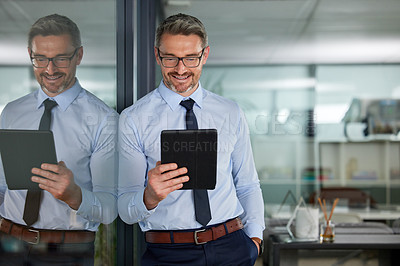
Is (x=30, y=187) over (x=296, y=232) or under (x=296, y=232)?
over

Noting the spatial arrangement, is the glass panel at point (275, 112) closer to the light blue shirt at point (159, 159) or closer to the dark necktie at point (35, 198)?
the light blue shirt at point (159, 159)

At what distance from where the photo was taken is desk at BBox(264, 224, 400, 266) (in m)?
2.77

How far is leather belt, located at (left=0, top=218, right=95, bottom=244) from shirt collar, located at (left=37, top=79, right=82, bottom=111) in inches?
14.1

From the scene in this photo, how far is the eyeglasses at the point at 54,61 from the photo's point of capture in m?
1.32

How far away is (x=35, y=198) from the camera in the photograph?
1.39 m

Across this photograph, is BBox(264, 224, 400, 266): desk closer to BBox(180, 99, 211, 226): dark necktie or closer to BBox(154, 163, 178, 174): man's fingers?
BBox(180, 99, 211, 226): dark necktie

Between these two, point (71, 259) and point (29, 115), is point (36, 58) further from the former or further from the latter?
point (71, 259)

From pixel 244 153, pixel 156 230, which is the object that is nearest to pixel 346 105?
pixel 244 153

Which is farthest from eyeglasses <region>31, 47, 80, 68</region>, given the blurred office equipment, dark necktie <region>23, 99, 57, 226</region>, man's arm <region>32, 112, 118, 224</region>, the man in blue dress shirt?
the blurred office equipment

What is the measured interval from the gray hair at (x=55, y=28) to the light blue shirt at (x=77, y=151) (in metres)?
0.15

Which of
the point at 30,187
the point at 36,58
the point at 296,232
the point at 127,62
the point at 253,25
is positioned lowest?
the point at 296,232

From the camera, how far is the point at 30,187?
4.46ft

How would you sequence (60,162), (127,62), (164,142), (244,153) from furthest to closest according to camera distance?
(127,62) → (244,153) → (164,142) → (60,162)

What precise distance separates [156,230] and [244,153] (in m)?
0.54
